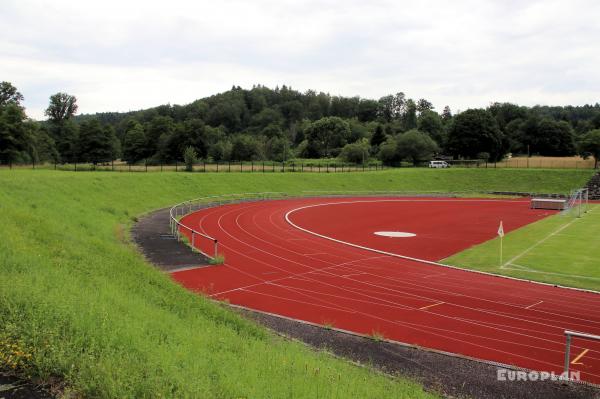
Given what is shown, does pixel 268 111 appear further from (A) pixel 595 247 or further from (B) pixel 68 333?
(B) pixel 68 333

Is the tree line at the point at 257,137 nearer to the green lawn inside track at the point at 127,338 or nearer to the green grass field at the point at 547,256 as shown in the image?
the green grass field at the point at 547,256

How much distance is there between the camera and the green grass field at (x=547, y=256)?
19547mm

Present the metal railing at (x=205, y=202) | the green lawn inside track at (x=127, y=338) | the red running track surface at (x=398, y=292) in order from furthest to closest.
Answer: the metal railing at (x=205, y=202)
the red running track surface at (x=398, y=292)
the green lawn inside track at (x=127, y=338)

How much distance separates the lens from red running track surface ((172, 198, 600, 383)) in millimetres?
12586

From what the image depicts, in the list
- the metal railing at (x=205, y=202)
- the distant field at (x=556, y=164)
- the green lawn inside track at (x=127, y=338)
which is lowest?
the metal railing at (x=205, y=202)

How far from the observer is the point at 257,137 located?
12600cm

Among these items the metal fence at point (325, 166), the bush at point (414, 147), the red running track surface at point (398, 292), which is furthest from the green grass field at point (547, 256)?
the bush at point (414, 147)

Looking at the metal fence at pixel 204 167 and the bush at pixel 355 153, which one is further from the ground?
the bush at pixel 355 153

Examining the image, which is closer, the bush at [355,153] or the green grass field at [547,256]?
the green grass field at [547,256]

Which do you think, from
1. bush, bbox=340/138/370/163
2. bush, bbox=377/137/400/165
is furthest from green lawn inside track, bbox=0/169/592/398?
bush, bbox=340/138/370/163

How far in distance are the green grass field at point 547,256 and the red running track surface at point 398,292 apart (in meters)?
1.26

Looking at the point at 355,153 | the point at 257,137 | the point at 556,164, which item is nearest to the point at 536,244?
the point at 556,164

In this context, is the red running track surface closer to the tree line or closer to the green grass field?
the green grass field

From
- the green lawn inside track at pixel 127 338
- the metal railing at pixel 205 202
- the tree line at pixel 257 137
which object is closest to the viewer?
the green lawn inside track at pixel 127 338
